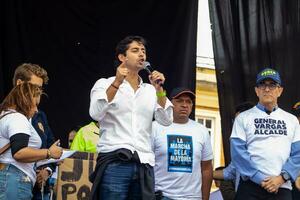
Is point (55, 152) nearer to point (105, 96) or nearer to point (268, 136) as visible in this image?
point (105, 96)

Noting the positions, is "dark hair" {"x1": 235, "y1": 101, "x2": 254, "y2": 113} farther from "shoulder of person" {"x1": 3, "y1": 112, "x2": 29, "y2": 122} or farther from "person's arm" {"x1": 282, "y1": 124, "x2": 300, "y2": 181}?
"shoulder of person" {"x1": 3, "y1": 112, "x2": 29, "y2": 122}

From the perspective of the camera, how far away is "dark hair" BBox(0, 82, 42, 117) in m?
Answer: 3.95

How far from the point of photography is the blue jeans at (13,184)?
3.78 m

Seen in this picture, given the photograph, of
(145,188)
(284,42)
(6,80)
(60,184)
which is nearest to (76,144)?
(60,184)

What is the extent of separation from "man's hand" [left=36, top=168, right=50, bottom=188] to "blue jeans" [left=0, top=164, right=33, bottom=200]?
1.51ft

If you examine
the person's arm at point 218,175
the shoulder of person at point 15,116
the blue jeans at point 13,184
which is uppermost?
the shoulder of person at point 15,116

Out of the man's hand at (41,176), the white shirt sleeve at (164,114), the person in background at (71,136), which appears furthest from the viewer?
the person in background at (71,136)

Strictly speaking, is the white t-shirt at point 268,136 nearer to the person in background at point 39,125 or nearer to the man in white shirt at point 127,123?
the man in white shirt at point 127,123

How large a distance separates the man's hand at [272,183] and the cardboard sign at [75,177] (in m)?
1.50

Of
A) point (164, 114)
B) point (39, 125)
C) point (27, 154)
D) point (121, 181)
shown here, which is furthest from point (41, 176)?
point (164, 114)

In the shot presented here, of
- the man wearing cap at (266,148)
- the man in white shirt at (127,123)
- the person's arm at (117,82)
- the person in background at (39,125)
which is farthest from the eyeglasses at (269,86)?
the person in background at (39,125)

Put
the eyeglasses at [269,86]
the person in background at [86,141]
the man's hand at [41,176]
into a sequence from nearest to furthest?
the man's hand at [41,176]
the eyeglasses at [269,86]
the person in background at [86,141]

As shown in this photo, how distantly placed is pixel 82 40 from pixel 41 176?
238 centimetres

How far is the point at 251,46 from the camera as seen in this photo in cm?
610
